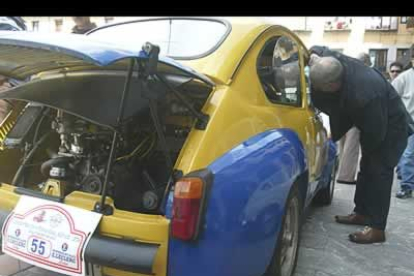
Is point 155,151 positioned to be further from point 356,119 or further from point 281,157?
point 356,119

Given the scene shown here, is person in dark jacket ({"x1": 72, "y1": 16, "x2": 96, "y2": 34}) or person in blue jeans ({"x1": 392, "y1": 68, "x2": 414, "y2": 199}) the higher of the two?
person in dark jacket ({"x1": 72, "y1": 16, "x2": 96, "y2": 34})

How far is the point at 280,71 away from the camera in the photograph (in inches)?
126

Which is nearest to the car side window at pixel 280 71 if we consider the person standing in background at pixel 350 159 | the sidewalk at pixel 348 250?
the sidewalk at pixel 348 250

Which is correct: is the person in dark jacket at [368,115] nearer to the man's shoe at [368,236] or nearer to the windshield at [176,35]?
the man's shoe at [368,236]

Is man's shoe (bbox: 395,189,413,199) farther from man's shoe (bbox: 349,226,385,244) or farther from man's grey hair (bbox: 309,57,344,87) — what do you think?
man's grey hair (bbox: 309,57,344,87)

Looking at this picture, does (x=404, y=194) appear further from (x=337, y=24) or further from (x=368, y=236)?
(x=337, y=24)

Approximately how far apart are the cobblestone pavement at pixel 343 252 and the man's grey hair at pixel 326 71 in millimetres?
1390

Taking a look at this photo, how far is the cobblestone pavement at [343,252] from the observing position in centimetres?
323

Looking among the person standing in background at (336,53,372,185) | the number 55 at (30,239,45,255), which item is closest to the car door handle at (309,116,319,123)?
the number 55 at (30,239,45,255)

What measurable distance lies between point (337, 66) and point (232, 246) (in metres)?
2.01

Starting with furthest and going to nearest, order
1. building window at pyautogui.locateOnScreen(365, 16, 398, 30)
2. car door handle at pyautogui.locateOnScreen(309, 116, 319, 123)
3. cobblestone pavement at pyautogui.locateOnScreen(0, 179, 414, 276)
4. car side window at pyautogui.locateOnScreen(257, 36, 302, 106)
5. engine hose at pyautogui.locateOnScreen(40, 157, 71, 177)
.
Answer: building window at pyautogui.locateOnScreen(365, 16, 398, 30) < car door handle at pyautogui.locateOnScreen(309, 116, 319, 123) < cobblestone pavement at pyautogui.locateOnScreen(0, 179, 414, 276) < car side window at pyautogui.locateOnScreen(257, 36, 302, 106) < engine hose at pyautogui.locateOnScreen(40, 157, 71, 177)

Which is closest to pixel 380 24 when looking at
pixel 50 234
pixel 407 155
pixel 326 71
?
pixel 407 155

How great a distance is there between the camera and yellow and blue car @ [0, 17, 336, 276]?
203 centimetres

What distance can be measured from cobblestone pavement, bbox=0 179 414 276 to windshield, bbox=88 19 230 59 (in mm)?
1713
